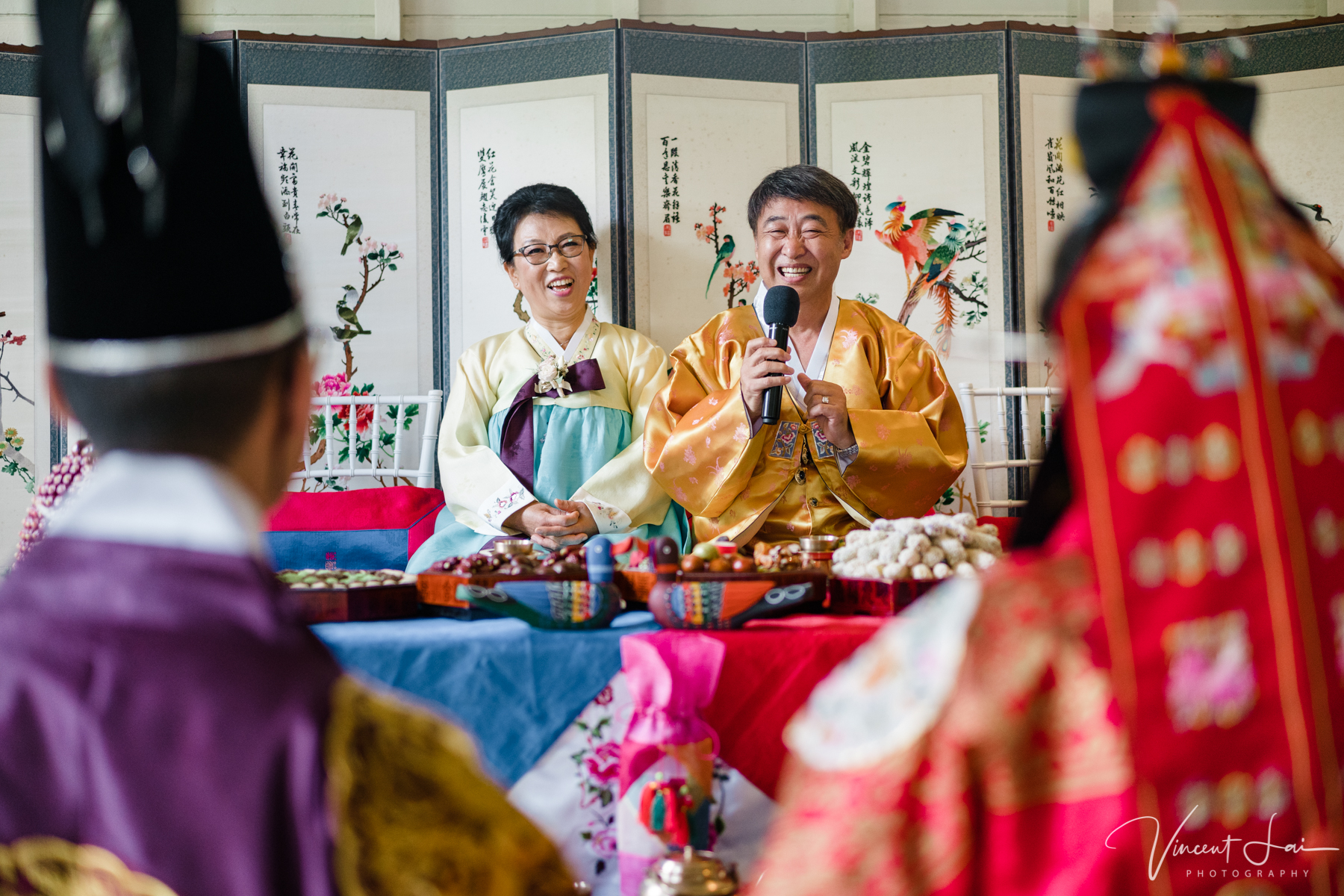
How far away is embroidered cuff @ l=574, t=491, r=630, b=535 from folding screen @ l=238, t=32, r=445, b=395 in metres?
1.22

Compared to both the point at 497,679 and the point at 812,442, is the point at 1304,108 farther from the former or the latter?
the point at 497,679

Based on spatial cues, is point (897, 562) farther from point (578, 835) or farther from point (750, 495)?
point (750, 495)

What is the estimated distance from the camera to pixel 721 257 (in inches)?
155

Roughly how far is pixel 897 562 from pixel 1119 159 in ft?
3.94

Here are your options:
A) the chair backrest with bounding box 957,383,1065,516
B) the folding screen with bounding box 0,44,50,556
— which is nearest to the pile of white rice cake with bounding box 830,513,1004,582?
the chair backrest with bounding box 957,383,1065,516

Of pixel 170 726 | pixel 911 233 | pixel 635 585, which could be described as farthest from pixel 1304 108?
pixel 170 726

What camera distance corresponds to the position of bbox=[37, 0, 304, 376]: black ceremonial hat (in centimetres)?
65

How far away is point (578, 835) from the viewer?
1763 mm

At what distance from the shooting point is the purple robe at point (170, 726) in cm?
58

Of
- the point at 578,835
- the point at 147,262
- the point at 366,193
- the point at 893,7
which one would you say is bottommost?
the point at 578,835

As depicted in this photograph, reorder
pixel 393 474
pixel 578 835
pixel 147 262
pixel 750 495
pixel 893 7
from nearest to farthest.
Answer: pixel 147 262, pixel 578 835, pixel 750 495, pixel 393 474, pixel 893 7

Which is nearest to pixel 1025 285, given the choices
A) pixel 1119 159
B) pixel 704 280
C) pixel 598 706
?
pixel 704 280

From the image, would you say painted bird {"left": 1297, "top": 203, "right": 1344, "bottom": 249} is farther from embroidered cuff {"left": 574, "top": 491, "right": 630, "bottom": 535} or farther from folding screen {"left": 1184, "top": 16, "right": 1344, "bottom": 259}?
embroidered cuff {"left": 574, "top": 491, "right": 630, "bottom": 535}

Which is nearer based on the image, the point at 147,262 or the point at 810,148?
the point at 147,262
